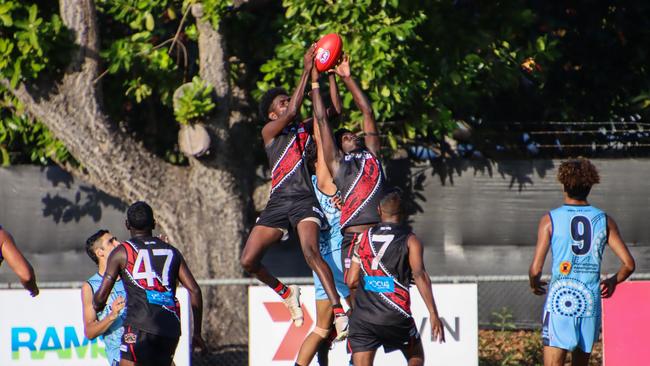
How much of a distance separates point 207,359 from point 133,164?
2.55 m

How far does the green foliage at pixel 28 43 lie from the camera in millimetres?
12156

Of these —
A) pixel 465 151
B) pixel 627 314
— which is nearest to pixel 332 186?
pixel 627 314

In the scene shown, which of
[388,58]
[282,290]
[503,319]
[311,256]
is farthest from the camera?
[503,319]

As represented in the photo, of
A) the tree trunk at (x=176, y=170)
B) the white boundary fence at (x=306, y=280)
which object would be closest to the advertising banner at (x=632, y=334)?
the white boundary fence at (x=306, y=280)

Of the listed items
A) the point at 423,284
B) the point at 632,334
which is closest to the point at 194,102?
the point at 423,284

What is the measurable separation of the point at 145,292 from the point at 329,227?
2.34 m

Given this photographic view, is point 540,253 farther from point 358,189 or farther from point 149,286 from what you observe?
point 149,286

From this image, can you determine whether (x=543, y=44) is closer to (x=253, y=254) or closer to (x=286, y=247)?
(x=286, y=247)

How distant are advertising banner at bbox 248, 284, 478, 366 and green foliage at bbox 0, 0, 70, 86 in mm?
3853

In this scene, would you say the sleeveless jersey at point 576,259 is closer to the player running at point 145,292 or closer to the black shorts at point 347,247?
the black shorts at point 347,247

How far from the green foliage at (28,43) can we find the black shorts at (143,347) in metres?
5.31

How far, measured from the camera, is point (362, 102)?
30.7ft

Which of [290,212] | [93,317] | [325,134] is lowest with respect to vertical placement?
[93,317]

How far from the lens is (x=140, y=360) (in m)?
7.85
